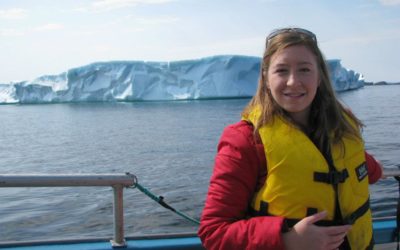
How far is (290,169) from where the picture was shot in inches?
55.6

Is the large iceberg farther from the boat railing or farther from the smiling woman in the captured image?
the smiling woman

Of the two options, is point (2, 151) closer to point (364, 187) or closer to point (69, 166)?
point (69, 166)

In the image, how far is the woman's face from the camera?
1.43 metres

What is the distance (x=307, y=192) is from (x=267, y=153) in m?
0.16

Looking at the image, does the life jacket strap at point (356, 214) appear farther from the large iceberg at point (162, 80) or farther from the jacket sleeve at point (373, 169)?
the large iceberg at point (162, 80)

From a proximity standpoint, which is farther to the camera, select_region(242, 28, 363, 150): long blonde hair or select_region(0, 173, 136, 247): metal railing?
select_region(0, 173, 136, 247): metal railing

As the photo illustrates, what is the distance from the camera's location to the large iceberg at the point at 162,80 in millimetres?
35469

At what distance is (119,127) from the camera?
24.0m

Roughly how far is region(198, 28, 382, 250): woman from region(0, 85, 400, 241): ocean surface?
469 millimetres

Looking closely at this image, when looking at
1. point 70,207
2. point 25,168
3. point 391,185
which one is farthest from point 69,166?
point 391,185

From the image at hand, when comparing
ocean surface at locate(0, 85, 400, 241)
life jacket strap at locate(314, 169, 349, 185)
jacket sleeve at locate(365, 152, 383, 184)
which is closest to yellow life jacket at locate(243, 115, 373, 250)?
life jacket strap at locate(314, 169, 349, 185)

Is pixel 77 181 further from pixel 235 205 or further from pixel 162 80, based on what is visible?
pixel 162 80

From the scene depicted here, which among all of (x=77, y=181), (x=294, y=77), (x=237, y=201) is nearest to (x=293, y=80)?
(x=294, y=77)

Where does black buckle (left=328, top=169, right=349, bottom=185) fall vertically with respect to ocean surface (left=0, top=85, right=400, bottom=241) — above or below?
above
